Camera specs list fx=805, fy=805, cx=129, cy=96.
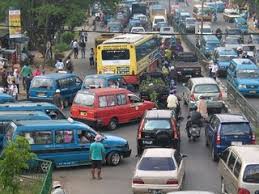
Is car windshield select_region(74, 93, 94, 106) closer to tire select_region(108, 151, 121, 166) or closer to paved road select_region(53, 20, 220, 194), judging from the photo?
paved road select_region(53, 20, 220, 194)

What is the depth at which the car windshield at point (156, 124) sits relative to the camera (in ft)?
87.7

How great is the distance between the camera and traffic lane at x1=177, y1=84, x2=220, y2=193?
2331 centimetres

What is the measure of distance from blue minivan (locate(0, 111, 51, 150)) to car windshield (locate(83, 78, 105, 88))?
9061 millimetres

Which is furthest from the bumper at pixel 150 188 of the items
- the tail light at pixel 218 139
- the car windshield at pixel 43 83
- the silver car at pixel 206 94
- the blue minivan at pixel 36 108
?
the car windshield at pixel 43 83

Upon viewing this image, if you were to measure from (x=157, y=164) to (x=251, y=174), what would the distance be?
3361mm

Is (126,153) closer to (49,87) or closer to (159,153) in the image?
(159,153)

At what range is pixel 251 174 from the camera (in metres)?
18.4

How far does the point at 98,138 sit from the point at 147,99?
13895mm

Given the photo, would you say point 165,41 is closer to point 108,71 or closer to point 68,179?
point 108,71

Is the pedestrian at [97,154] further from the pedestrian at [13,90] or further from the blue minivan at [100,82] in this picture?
the pedestrian at [13,90]

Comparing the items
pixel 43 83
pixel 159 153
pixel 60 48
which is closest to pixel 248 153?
pixel 159 153

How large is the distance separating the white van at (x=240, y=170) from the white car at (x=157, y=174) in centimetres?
126

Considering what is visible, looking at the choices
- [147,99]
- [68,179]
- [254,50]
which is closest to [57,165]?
[68,179]

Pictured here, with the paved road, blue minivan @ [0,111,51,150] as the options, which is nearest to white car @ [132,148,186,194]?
the paved road
